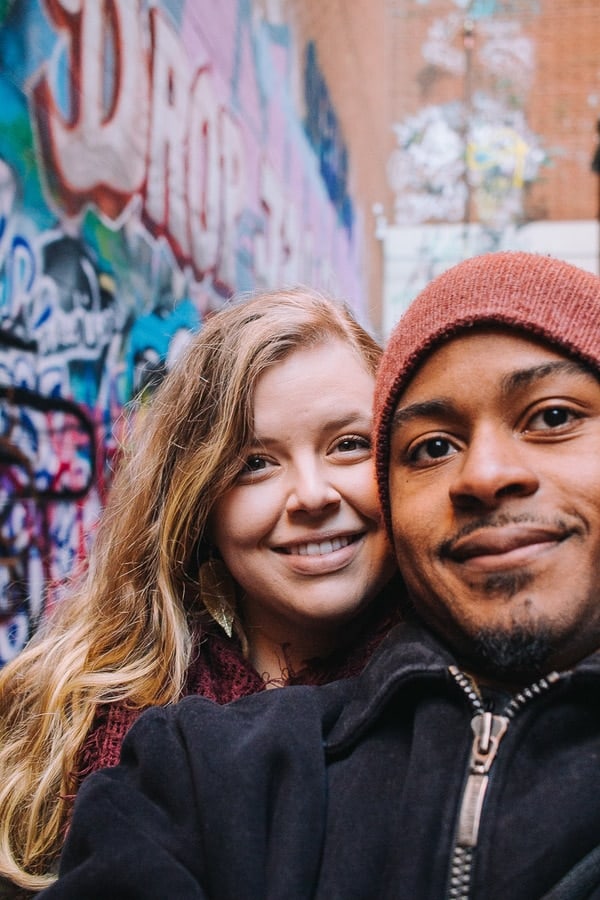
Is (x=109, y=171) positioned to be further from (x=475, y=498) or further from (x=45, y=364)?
(x=475, y=498)

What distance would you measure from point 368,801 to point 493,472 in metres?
0.57

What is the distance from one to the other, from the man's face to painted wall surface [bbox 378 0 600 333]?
496 inches

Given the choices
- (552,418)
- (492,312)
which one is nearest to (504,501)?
(552,418)

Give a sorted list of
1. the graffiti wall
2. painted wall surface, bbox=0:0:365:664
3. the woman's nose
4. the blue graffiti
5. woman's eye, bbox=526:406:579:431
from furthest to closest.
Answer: the graffiti wall
the blue graffiti
painted wall surface, bbox=0:0:365:664
the woman's nose
woman's eye, bbox=526:406:579:431

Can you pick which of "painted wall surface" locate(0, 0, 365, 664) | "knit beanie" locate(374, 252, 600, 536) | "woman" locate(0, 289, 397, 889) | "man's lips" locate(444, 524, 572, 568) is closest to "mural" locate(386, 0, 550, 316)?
"painted wall surface" locate(0, 0, 365, 664)

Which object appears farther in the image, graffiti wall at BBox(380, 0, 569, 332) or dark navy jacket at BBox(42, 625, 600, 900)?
graffiti wall at BBox(380, 0, 569, 332)

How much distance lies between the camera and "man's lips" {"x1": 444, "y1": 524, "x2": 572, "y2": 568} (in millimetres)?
1345

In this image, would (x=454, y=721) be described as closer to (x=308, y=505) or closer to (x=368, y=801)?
(x=368, y=801)

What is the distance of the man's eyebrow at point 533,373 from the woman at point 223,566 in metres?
0.54

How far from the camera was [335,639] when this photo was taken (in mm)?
2035

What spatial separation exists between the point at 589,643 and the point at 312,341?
97cm

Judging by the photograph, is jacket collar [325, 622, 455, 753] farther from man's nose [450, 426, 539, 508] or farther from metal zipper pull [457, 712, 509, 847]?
man's nose [450, 426, 539, 508]

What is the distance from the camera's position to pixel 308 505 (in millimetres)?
1823

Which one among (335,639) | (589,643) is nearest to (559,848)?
(589,643)
